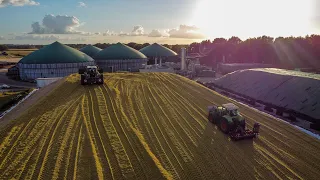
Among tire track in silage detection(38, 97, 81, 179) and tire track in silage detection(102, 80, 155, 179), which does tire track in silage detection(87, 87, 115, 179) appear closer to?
tire track in silage detection(102, 80, 155, 179)

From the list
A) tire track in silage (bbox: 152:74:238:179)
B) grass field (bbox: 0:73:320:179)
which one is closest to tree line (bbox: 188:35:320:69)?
grass field (bbox: 0:73:320:179)

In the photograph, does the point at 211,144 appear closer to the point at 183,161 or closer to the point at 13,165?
the point at 183,161

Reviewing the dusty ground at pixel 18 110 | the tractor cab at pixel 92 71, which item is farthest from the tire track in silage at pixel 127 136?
the dusty ground at pixel 18 110

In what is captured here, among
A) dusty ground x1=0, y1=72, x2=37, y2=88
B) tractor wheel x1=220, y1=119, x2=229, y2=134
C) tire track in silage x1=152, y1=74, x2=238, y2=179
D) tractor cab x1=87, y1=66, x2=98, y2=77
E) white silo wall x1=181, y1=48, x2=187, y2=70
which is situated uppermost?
white silo wall x1=181, y1=48, x2=187, y2=70

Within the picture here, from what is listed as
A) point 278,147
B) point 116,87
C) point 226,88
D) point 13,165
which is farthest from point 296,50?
point 13,165

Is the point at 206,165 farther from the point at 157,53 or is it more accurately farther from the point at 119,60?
the point at 157,53

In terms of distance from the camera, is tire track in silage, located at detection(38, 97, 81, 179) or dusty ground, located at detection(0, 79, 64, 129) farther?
dusty ground, located at detection(0, 79, 64, 129)
